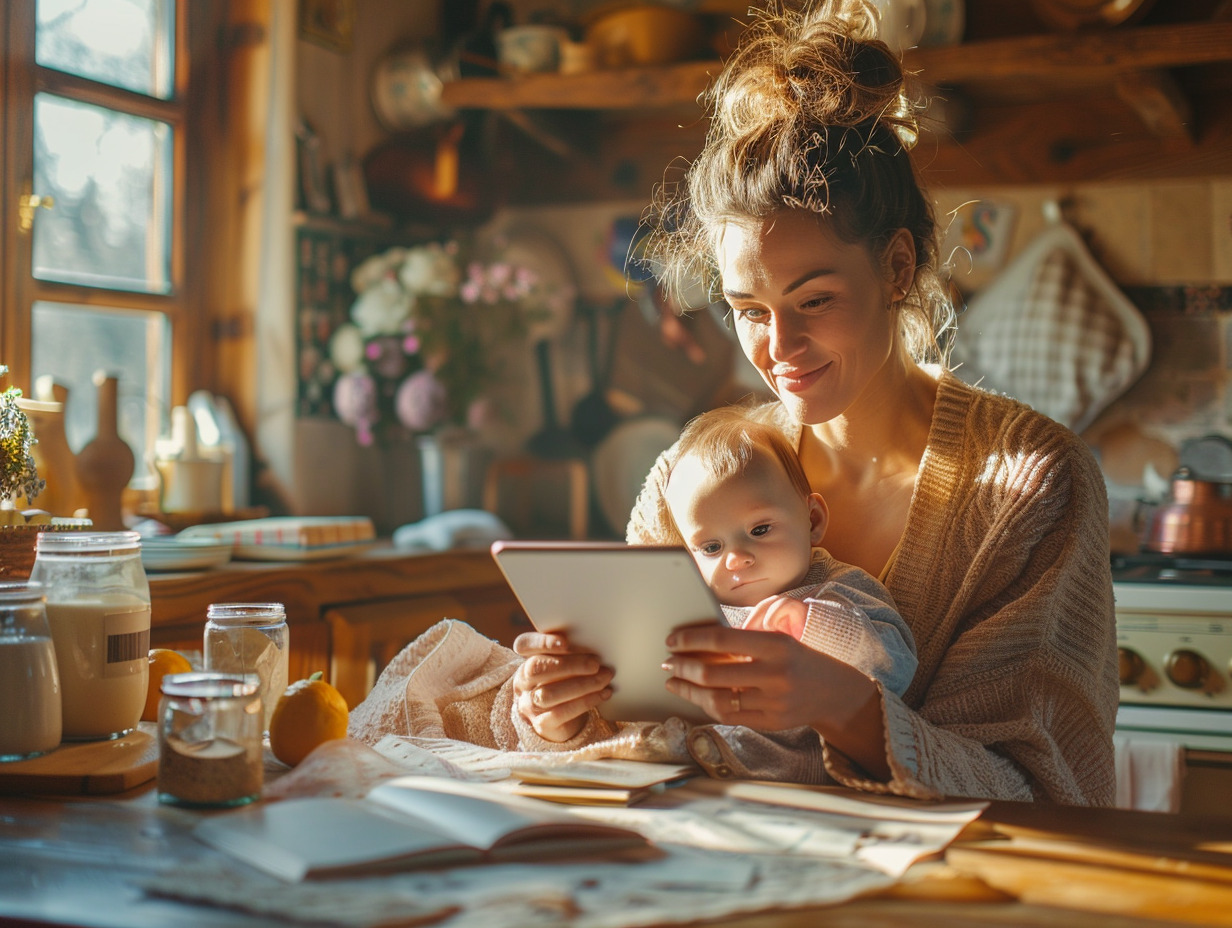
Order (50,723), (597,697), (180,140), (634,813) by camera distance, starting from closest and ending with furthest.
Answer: (634,813) → (50,723) → (597,697) → (180,140)

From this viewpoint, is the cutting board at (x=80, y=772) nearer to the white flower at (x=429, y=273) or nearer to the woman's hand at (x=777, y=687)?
the woman's hand at (x=777, y=687)

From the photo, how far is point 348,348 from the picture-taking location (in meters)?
3.13

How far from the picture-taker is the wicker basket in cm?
129

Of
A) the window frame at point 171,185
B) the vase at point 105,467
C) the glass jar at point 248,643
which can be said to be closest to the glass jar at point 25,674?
the glass jar at point 248,643

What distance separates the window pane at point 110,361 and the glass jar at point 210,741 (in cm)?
175

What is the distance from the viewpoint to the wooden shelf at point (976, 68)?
2.56 meters

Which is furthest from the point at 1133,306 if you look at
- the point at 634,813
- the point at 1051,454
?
the point at 634,813

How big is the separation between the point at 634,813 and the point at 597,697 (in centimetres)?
23

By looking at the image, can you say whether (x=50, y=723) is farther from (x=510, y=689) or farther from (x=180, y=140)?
(x=180, y=140)

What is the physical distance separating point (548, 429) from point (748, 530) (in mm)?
2336

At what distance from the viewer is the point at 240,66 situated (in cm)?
312

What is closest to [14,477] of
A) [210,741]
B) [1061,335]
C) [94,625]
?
[94,625]

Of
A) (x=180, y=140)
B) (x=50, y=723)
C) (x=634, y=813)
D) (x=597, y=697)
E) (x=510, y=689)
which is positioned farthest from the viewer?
(x=180, y=140)

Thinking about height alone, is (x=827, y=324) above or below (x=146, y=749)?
above
